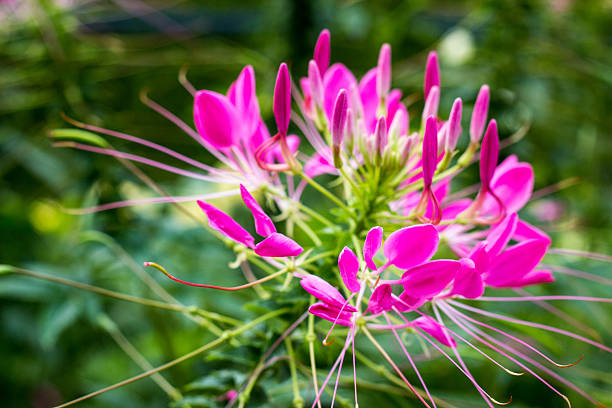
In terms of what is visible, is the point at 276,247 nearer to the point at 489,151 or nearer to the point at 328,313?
the point at 328,313

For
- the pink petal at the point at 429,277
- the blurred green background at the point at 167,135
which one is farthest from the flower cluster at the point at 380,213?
the blurred green background at the point at 167,135

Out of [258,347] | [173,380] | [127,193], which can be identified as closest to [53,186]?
[127,193]

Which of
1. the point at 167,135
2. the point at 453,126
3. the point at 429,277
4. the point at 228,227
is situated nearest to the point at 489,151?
the point at 453,126

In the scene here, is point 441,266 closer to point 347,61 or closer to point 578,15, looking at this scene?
point 347,61

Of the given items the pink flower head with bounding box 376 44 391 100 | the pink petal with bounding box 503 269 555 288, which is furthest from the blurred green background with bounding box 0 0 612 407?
the pink flower head with bounding box 376 44 391 100

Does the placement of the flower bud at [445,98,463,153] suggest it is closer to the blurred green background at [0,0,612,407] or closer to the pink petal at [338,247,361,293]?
the pink petal at [338,247,361,293]

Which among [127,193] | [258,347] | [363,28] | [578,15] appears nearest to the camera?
[258,347]

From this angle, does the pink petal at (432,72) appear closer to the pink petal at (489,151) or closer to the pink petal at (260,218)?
the pink petal at (489,151)
